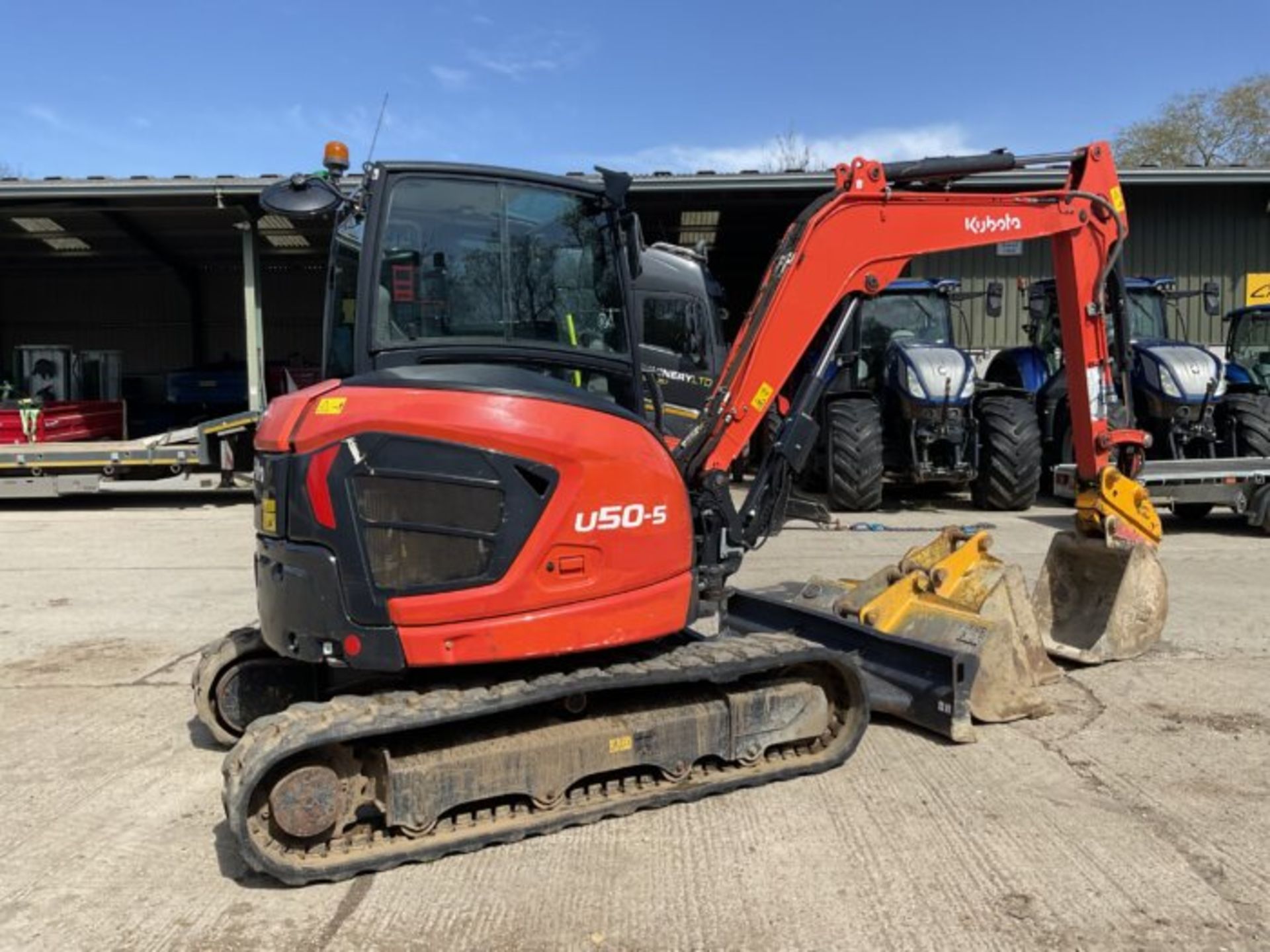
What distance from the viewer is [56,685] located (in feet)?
17.4

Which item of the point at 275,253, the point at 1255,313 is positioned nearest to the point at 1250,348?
the point at 1255,313

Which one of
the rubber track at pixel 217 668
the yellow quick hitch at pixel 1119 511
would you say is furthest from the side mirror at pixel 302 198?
the yellow quick hitch at pixel 1119 511

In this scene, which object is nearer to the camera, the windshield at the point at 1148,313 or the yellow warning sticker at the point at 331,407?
the yellow warning sticker at the point at 331,407

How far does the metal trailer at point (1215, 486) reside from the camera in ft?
30.9

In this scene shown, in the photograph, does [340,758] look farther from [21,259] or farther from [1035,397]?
[21,259]

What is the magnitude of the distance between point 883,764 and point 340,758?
2.23 metres

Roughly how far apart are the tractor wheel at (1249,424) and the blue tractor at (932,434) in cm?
206

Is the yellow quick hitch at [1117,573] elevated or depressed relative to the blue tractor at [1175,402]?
depressed

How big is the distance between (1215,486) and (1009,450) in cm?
214

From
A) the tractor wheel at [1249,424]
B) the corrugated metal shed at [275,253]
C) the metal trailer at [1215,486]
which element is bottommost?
the metal trailer at [1215,486]

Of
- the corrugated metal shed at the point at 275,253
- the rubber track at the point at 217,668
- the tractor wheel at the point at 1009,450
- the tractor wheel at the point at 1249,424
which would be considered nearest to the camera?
the rubber track at the point at 217,668

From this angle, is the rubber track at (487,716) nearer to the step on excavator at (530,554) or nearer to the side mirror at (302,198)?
the step on excavator at (530,554)

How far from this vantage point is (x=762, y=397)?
171 inches

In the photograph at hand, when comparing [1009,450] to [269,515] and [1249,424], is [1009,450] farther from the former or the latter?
[269,515]
